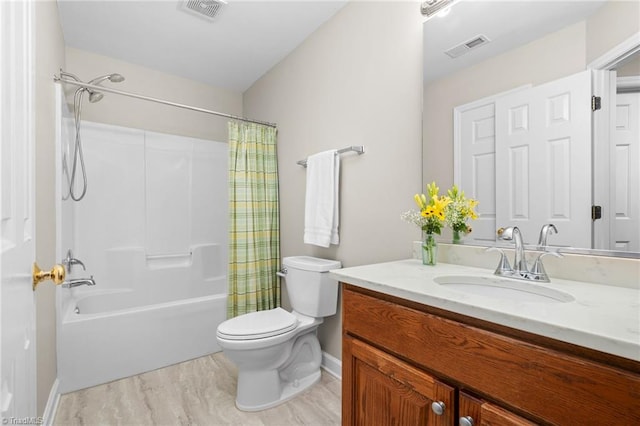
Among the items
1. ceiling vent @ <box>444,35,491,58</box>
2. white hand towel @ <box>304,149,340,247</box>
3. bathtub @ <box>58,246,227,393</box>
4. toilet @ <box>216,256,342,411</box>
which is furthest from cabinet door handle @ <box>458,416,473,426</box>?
bathtub @ <box>58,246,227,393</box>

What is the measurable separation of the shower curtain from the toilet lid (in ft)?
1.69

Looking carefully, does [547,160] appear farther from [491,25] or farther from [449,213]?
[491,25]

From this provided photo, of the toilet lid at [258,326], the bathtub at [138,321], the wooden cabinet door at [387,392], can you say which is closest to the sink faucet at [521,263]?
the wooden cabinet door at [387,392]

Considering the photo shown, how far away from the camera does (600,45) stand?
99cm

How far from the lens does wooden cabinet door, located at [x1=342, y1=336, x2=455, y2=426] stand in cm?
82

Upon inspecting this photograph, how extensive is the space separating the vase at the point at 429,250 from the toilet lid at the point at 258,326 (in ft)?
2.87

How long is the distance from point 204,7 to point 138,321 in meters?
2.15

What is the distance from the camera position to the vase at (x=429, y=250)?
1.32 meters

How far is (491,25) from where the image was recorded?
4.21 ft

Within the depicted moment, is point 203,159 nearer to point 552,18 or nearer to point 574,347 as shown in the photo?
point 552,18

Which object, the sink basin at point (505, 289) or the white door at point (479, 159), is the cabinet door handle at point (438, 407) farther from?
the white door at point (479, 159)

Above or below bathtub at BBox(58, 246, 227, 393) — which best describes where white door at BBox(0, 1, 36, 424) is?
above

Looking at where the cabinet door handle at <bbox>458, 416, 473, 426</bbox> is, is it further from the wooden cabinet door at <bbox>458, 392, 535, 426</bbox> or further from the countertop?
the countertop

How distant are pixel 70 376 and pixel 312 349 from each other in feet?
4.91
